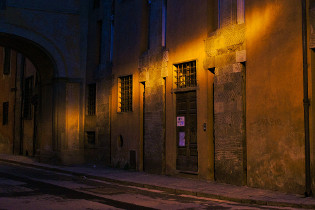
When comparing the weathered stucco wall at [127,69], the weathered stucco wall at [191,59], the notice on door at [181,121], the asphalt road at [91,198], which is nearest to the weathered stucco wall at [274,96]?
the weathered stucco wall at [191,59]

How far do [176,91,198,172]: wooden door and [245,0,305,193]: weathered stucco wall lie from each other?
8.43 feet

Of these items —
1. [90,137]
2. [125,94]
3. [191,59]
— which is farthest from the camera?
[90,137]

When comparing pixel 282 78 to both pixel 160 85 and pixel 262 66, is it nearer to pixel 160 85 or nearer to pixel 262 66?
pixel 262 66

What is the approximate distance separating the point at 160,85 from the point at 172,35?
1.89 meters

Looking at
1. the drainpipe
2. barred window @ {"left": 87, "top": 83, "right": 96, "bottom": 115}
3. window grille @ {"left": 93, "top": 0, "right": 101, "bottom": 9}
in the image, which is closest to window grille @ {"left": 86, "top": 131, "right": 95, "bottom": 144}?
barred window @ {"left": 87, "top": 83, "right": 96, "bottom": 115}

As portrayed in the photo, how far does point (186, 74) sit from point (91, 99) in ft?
25.2

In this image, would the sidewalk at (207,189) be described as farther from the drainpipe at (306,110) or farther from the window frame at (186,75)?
the window frame at (186,75)

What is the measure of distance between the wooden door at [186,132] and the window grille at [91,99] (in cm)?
697

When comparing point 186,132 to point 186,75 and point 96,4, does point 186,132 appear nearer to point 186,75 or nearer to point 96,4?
point 186,75

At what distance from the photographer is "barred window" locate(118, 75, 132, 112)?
1769cm

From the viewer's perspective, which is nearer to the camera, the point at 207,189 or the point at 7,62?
the point at 207,189

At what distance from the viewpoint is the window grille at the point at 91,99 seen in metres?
20.7

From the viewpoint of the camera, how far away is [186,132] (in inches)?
564

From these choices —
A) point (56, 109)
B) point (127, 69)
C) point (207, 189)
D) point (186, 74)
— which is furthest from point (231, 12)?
point (56, 109)
